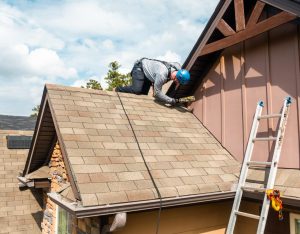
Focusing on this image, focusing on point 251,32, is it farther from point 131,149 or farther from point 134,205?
point 134,205

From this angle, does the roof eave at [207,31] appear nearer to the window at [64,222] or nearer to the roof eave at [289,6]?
the roof eave at [289,6]

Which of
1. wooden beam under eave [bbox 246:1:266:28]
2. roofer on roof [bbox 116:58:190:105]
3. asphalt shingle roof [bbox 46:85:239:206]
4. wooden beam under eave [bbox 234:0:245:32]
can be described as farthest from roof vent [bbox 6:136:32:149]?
wooden beam under eave [bbox 246:1:266:28]

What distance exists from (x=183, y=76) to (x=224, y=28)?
1371 mm

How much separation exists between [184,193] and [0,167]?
7650 mm

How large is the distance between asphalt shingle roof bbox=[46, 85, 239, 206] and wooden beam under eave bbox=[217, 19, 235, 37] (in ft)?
7.18

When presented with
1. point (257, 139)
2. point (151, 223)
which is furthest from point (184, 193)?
point (257, 139)

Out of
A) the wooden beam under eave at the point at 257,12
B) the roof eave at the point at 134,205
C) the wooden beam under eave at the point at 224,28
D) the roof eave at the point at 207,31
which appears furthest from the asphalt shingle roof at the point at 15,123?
the wooden beam under eave at the point at 257,12

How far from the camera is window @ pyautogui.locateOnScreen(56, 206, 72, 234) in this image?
6.14 metres

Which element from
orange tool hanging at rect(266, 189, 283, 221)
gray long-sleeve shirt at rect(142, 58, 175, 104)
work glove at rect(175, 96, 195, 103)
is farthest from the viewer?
work glove at rect(175, 96, 195, 103)

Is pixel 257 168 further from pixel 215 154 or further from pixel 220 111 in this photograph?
pixel 220 111

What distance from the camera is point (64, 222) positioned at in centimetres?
653

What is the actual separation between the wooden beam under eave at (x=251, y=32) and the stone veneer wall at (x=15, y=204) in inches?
265

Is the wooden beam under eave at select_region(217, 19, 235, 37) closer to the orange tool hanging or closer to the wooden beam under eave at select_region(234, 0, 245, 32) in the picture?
the wooden beam under eave at select_region(234, 0, 245, 32)

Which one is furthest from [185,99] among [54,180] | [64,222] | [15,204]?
[15,204]
